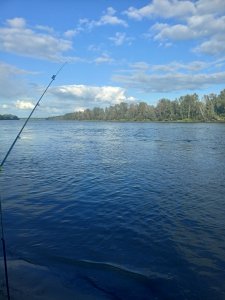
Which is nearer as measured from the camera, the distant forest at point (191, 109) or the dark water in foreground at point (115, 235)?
the dark water in foreground at point (115, 235)

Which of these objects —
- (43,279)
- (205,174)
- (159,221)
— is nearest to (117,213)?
(159,221)

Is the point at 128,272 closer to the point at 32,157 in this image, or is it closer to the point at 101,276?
the point at 101,276

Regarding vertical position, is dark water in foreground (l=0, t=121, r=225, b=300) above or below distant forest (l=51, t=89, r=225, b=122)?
below

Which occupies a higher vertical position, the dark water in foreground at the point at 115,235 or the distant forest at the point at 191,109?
the distant forest at the point at 191,109

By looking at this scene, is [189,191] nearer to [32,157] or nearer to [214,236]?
[214,236]

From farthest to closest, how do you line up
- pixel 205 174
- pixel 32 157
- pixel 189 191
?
pixel 32 157
pixel 205 174
pixel 189 191

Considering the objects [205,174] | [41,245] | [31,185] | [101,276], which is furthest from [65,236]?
[205,174]

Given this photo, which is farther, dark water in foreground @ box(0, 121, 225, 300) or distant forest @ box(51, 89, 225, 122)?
distant forest @ box(51, 89, 225, 122)

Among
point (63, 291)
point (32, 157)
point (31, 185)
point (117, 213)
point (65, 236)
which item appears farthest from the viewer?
point (32, 157)

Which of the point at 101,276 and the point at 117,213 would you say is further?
the point at 117,213

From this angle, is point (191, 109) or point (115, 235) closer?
point (115, 235)

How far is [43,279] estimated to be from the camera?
8.05 meters

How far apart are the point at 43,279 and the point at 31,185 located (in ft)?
35.4

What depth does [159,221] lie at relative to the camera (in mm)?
12422
